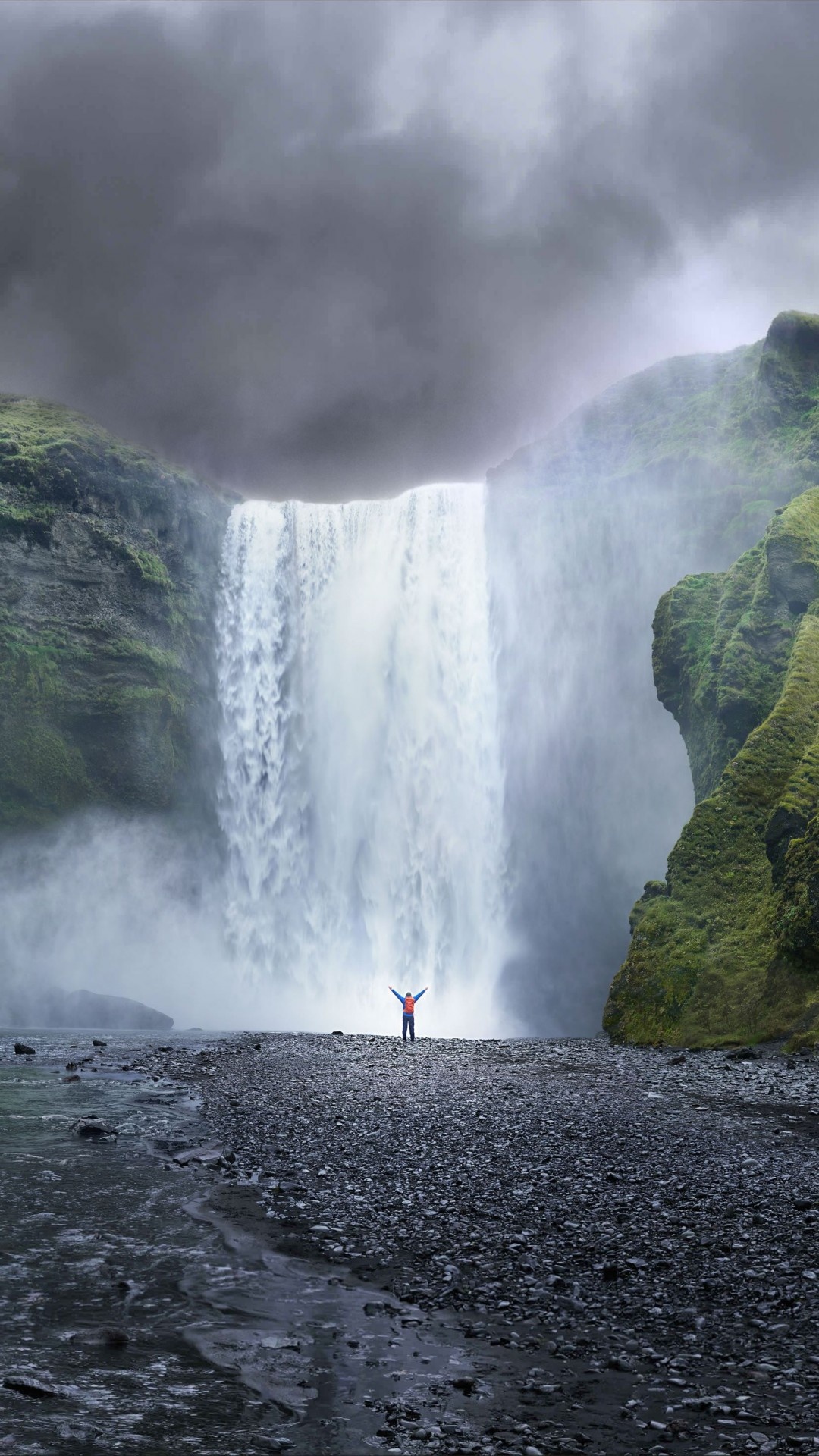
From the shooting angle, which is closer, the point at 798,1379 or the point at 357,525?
the point at 798,1379

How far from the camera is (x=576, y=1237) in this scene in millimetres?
8047

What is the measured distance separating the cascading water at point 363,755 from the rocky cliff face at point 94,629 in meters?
3.08

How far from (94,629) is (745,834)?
132 ft

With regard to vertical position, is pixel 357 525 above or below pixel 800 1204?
above

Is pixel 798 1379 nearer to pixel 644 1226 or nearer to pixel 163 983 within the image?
pixel 644 1226

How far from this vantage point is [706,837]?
95.4 ft

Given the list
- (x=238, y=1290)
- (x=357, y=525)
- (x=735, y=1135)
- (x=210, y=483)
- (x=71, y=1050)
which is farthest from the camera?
(x=210, y=483)

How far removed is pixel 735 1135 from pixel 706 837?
17.9 m

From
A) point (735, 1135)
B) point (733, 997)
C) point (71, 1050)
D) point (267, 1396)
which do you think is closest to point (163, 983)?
point (71, 1050)

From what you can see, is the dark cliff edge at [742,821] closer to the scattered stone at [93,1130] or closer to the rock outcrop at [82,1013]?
the scattered stone at [93,1130]

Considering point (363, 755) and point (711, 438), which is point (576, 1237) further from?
point (711, 438)

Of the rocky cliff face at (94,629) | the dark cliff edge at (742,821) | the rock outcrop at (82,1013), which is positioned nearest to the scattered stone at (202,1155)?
the dark cliff edge at (742,821)

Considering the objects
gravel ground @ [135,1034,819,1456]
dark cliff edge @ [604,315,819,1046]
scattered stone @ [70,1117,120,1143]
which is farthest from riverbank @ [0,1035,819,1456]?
dark cliff edge @ [604,315,819,1046]

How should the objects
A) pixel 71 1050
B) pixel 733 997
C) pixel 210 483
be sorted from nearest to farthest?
pixel 733 997
pixel 71 1050
pixel 210 483
